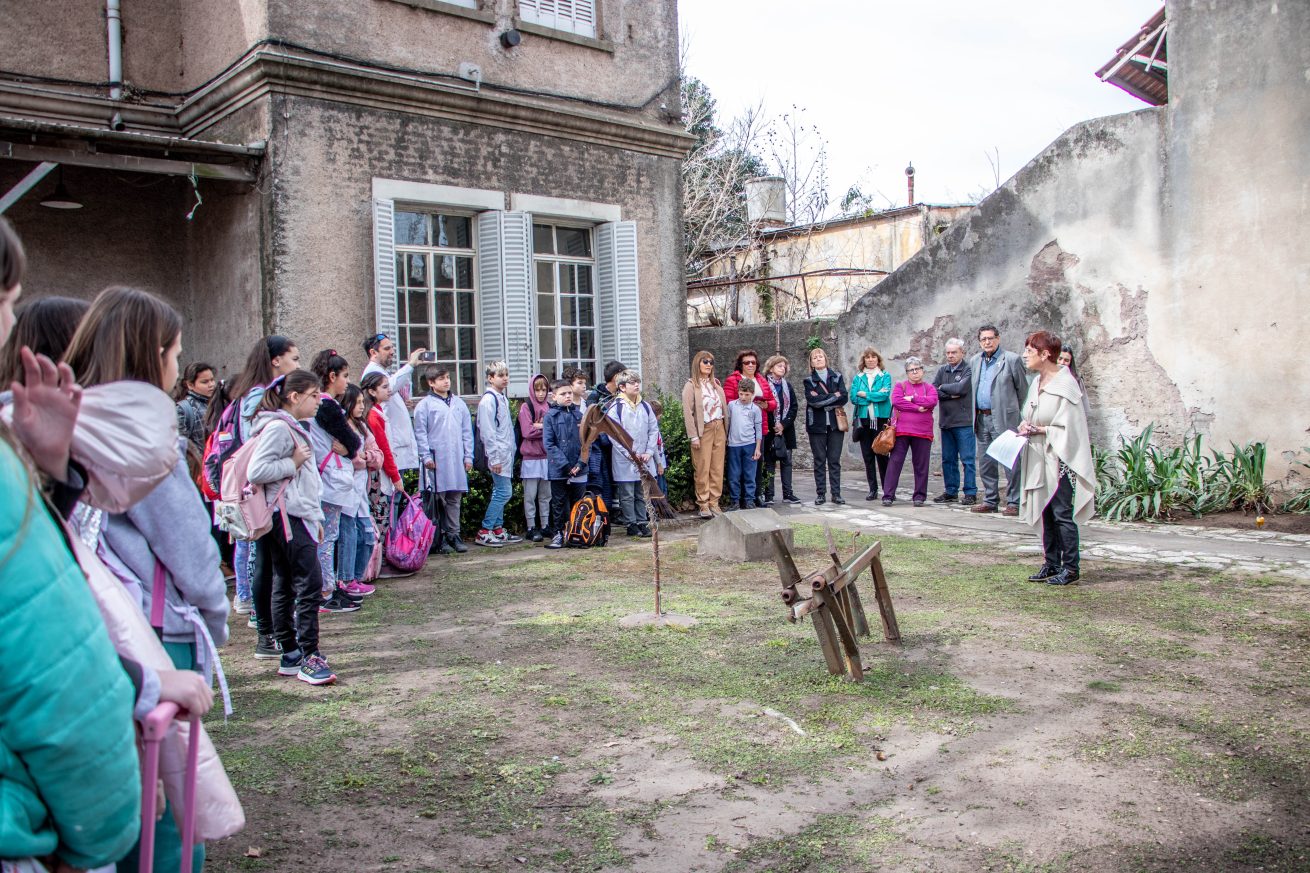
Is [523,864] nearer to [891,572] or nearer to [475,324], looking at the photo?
[891,572]

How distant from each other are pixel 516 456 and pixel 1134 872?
8100 mm

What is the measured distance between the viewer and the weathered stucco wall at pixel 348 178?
1031cm

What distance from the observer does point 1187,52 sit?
450 inches

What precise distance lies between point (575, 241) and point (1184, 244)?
23.0 feet

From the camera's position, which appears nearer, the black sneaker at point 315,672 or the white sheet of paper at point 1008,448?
the black sneaker at point 315,672

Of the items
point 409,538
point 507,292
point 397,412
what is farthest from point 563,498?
point 507,292

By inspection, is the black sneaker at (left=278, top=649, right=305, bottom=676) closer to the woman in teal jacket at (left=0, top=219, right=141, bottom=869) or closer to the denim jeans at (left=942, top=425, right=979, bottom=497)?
the woman in teal jacket at (left=0, top=219, right=141, bottom=869)

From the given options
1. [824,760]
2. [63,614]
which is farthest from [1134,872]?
[63,614]

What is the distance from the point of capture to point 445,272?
1191cm

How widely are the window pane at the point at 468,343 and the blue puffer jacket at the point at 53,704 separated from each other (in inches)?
409

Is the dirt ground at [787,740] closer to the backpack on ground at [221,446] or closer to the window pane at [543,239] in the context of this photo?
the backpack on ground at [221,446]

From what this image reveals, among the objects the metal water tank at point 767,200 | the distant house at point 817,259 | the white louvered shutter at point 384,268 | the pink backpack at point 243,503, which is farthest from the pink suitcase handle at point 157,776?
the metal water tank at point 767,200

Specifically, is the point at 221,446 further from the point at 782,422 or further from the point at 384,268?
the point at 782,422

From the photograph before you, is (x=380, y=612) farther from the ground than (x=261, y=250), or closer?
closer
